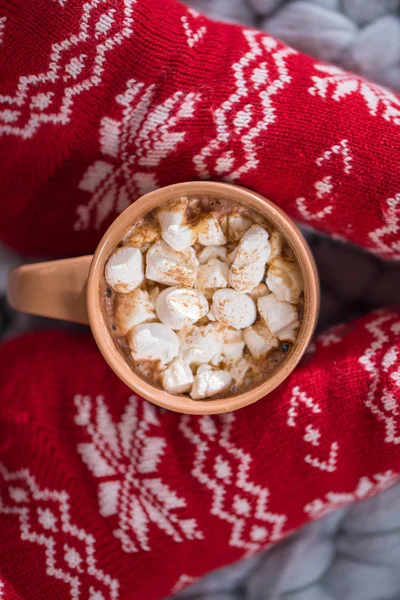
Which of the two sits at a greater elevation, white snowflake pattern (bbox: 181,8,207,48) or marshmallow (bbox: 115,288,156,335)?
white snowflake pattern (bbox: 181,8,207,48)

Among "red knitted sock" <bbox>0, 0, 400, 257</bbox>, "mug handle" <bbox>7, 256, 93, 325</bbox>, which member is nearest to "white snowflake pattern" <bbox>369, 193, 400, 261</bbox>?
"red knitted sock" <bbox>0, 0, 400, 257</bbox>

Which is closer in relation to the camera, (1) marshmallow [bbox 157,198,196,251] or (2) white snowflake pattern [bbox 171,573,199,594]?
(1) marshmallow [bbox 157,198,196,251]

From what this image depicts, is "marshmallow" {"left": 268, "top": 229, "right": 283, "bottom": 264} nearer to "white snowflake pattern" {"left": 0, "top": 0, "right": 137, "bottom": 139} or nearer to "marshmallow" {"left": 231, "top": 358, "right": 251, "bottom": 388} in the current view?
"marshmallow" {"left": 231, "top": 358, "right": 251, "bottom": 388}

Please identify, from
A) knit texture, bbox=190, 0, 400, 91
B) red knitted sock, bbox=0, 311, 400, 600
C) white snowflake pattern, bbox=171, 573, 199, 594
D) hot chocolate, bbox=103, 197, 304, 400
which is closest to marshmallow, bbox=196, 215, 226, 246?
hot chocolate, bbox=103, 197, 304, 400

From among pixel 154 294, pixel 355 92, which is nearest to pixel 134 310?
pixel 154 294

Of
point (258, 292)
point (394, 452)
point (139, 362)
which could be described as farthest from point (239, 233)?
point (394, 452)

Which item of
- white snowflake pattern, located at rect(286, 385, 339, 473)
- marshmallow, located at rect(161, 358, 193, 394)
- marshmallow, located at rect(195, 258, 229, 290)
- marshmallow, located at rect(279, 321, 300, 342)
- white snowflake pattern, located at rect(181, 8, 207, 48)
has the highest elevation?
white snowflake pattern, located at rect(181, 8, 207, 48)

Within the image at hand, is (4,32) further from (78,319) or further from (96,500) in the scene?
(96,500)

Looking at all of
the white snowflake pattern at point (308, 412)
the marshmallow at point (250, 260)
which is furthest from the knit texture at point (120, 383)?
the marshmallow at point (250, 260)
